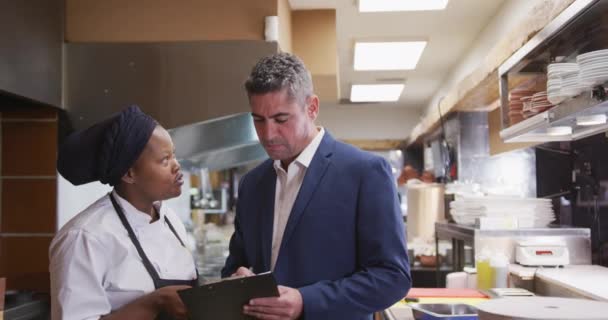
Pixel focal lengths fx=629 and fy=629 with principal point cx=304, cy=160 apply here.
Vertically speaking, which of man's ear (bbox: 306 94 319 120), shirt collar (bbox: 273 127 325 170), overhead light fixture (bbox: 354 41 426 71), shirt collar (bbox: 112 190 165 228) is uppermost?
overhead light fixture (bbox: 354 41 426 71)

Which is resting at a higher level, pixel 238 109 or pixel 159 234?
pixel 238 109

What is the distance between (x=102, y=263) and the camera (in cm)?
176

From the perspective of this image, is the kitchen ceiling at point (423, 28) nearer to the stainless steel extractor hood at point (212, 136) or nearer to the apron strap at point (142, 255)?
the stainless steel extractor hood at point (212, 136)

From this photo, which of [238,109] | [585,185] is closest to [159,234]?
[238,109]

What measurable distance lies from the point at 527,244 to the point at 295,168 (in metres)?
2.38

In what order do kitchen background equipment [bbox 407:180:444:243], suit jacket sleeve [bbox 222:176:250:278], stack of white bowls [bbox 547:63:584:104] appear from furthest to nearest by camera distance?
kitchen background equipment [bbox 407:180:444:243], stack of white bowls [bbox 547:63:584:104], suit jacket sleeve [bbox 222:176:250:278]

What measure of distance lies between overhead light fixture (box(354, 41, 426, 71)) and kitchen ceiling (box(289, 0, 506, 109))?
84 mm

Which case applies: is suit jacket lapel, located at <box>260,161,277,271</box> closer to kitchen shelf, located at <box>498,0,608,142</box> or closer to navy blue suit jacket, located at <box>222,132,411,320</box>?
navy blue suit jacket, located at <box>222,132,411,320</box>

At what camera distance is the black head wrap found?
6.10 feet

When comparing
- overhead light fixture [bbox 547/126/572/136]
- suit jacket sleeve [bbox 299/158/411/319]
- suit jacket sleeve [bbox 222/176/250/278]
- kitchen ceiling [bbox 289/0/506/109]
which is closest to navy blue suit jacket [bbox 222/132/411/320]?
suit jacket sleeve [bbox 299/158/411/319]

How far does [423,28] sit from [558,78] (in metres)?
3.30

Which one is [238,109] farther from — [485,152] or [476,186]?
[485,152]

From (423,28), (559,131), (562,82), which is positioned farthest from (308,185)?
(423,28)

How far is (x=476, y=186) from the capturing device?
5234 millimetres
